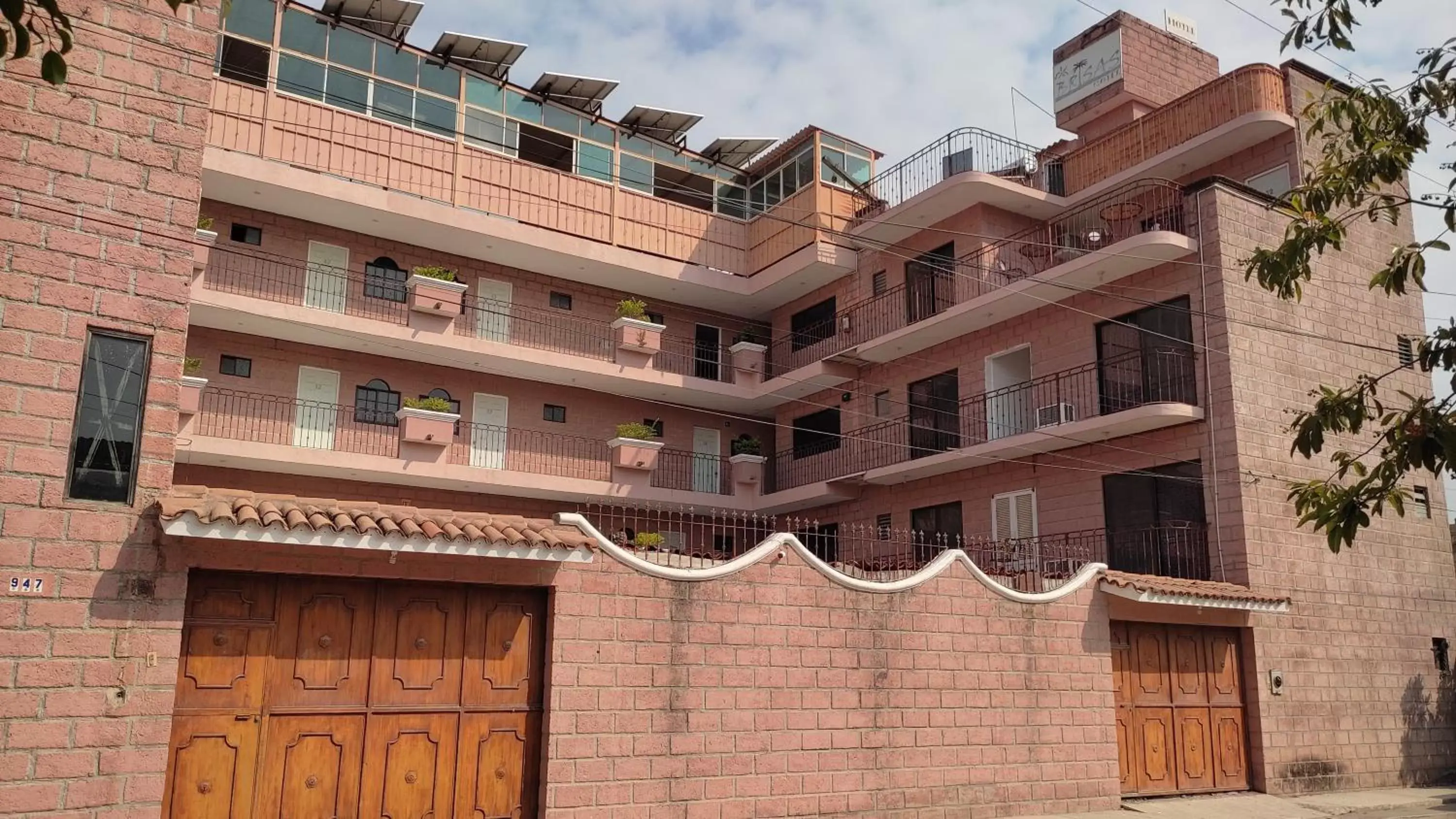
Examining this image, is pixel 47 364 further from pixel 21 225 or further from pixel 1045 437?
pixel 1045 437

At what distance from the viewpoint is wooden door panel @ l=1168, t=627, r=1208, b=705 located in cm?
1599

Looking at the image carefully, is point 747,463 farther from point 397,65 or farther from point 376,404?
point 397,65

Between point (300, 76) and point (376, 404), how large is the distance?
6676mm

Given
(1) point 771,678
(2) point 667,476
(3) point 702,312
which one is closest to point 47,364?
(1) point 771,678

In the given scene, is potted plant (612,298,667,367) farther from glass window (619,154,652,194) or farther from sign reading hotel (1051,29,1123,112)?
sign reading hotel (1051,29,1123,112)

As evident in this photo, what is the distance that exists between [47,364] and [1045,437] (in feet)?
51.4

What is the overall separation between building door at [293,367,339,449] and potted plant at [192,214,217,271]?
3.15m

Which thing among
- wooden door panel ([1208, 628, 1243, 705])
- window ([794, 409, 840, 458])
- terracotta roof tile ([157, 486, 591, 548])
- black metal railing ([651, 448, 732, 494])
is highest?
window ([794, 409, 840, 458])

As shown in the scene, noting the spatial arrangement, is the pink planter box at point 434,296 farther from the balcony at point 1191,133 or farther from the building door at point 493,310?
the balcony at point 1191,133

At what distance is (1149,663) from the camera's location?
622 inches

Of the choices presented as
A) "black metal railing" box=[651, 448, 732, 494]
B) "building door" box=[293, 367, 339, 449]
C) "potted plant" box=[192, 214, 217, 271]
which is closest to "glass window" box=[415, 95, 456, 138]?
"potted plant" box=[192, 214, 217, 271]

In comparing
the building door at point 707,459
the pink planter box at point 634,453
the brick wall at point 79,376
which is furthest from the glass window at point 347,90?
the brick wall at point 79,376

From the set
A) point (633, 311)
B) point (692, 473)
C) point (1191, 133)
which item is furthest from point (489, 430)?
point (1191, 133)

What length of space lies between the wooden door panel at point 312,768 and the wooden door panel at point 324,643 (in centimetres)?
20
